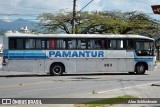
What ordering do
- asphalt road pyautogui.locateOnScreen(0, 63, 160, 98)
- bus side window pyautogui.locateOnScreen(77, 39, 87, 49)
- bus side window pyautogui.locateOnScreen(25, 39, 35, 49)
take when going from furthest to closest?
bus side window pyautogui.locateOnScreen(77, 39, 87, 49), bus side window pyautogui.locateOnScreen(25, 39, 35, 49), asphalt road pyautogui.locateOnScreen(0, 63, 160, 98)

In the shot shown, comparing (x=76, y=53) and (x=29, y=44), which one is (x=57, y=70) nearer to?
(x=76, y=53)

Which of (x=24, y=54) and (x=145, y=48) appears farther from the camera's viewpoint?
(x=145, y=48)

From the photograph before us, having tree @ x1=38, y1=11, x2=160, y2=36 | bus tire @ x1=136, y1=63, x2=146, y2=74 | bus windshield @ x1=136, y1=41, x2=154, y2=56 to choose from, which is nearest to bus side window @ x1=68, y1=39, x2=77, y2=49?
bus windshield @ x1=136, y1=41, x2=154, y2=56

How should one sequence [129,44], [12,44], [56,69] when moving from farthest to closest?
1. [129,44]
2. [56,69]
3. [12,44]

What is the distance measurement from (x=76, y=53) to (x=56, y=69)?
1.83m

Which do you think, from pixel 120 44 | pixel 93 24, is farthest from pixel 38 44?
pixel 93 24

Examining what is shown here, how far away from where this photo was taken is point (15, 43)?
1105 inches

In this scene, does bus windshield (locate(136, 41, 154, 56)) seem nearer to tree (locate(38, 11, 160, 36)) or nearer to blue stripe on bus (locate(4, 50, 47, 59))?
blue stripe on bus (locate(4, 50, 47, 59))

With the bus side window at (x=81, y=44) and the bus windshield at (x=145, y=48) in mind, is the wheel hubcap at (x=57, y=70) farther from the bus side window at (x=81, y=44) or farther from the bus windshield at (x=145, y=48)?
the bus windshield at (x=145, y=48)

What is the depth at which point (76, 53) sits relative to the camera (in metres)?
29.1

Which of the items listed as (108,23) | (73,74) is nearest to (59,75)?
(73,74)

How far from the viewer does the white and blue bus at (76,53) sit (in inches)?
1104

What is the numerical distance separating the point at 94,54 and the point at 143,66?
157 inches

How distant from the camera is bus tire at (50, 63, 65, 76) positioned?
2881cm
